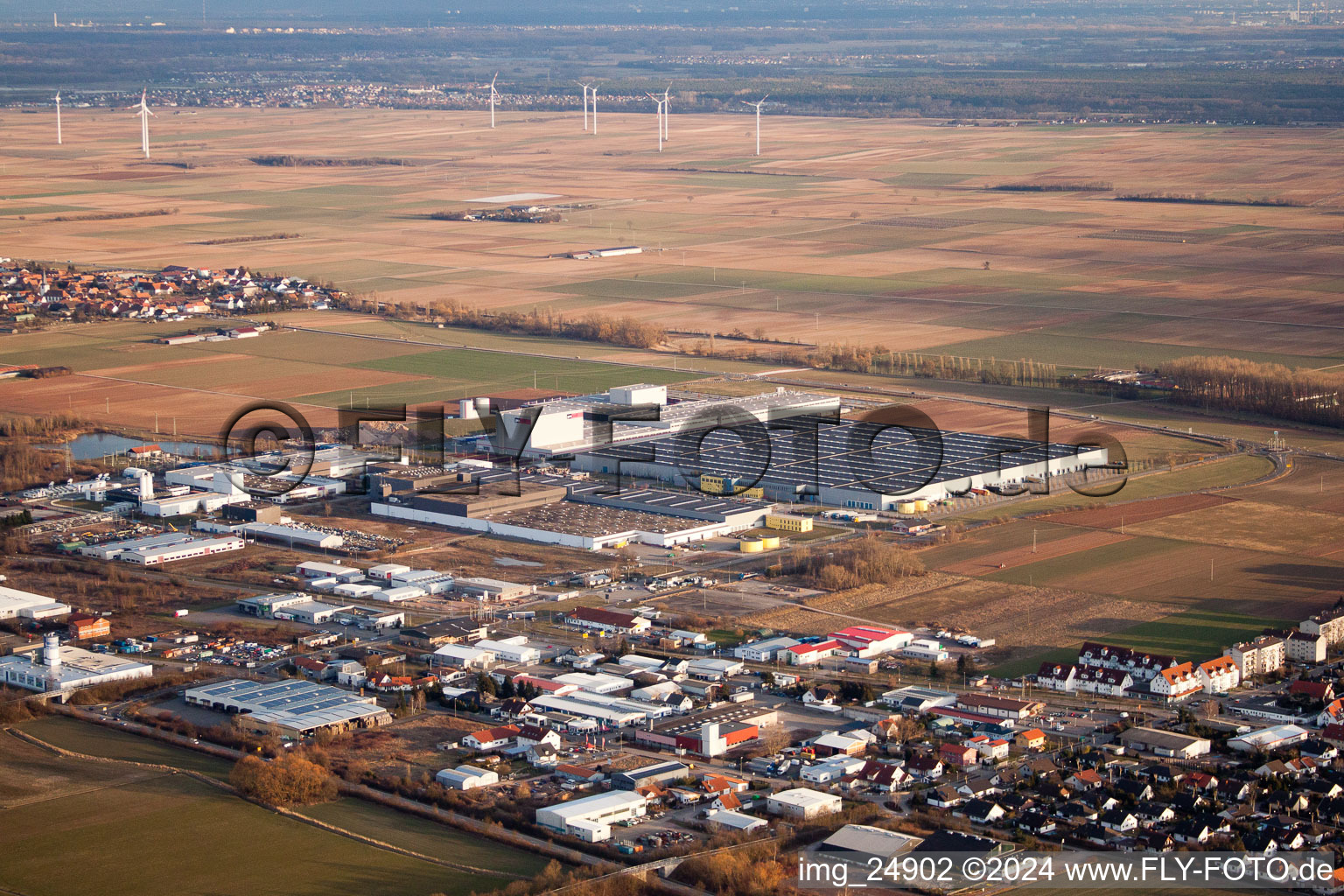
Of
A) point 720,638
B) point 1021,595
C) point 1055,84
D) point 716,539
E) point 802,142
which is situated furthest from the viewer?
point 1055,84

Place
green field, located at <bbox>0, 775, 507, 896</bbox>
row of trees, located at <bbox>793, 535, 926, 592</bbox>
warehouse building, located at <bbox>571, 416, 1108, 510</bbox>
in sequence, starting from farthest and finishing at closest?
warehouse building, located at <bbox>571, 416, 1108, 510</bbox>, row of trees, located at <bbox>793, 535, 926, 592</bbox>, green field, located at <bbox>0, 775, 507, 896</bbox>

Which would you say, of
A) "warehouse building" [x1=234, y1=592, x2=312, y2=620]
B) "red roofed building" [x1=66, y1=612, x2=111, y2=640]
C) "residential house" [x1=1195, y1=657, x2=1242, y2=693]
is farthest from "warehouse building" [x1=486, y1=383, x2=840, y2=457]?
"residential house" [x1=1195, y1=657, x2=1242, y2=693]

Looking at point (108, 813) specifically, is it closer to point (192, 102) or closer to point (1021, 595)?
point (1021, 595)

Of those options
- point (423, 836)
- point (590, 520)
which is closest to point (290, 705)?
point (423, 836)

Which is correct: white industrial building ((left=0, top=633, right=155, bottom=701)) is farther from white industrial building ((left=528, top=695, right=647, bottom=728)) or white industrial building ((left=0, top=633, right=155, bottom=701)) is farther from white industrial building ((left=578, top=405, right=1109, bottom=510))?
white industrial building ((left=578, top=405, right=1109, bottom=510))

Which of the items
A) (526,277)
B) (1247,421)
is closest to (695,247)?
(526,277)

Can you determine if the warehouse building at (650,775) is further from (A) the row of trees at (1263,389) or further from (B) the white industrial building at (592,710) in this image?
(A) the row of trees at (1263,389)
